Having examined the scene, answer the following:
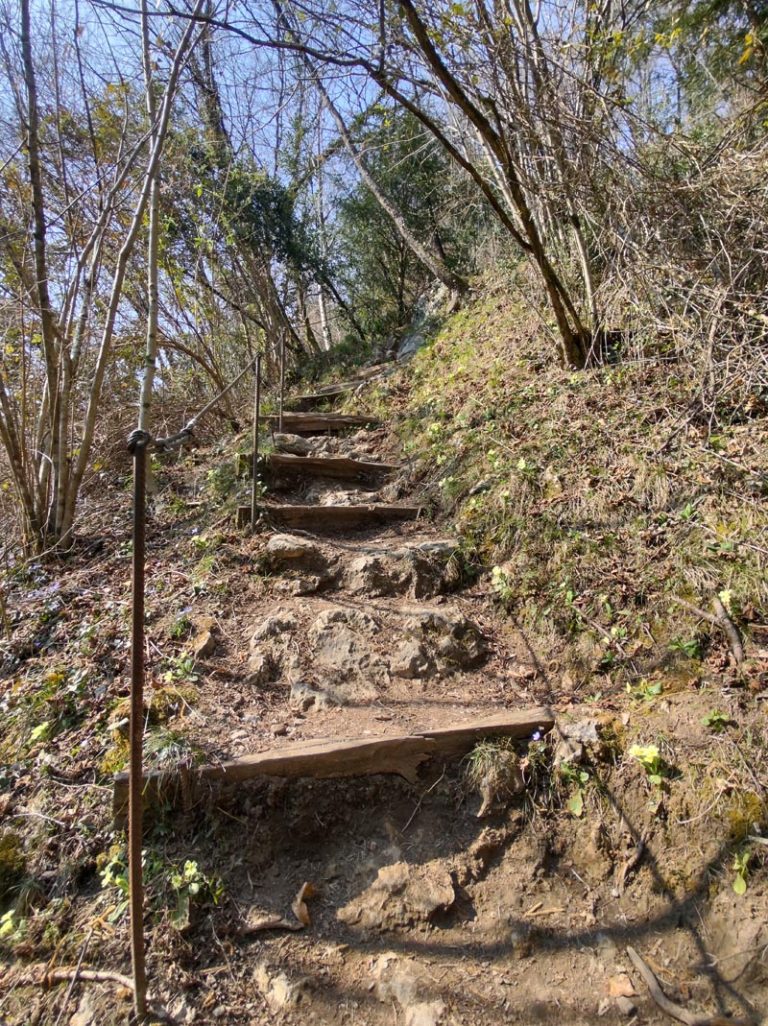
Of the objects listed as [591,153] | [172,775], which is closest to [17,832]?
[172,775]

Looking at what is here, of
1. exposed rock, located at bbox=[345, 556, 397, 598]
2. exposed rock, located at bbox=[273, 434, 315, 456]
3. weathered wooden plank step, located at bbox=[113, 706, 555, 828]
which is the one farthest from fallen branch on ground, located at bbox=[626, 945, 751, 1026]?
exposed rock, located at bbox=[273, 434, 315, 456]

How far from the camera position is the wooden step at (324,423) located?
6473 mm

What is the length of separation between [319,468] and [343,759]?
125 inches

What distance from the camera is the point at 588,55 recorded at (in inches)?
157

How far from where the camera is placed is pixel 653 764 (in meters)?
2.13

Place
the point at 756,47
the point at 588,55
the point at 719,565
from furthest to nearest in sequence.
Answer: the point at 756,47 → the point at 588,55 → the point at 719,565

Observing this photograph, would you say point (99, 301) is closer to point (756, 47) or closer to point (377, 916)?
point (377, 916)

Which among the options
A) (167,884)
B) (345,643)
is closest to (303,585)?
(345,643)

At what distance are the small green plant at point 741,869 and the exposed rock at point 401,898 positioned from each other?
973 mm

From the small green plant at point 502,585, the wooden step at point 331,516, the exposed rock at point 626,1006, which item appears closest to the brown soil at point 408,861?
the exposed rock at point 626,1006

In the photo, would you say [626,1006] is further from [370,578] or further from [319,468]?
[319,468]

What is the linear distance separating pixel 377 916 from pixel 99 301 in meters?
5.62

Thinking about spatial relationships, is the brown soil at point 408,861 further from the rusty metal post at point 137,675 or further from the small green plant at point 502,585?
the rusty metal post at point 137,675

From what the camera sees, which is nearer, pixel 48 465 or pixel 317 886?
pixel 317 886
